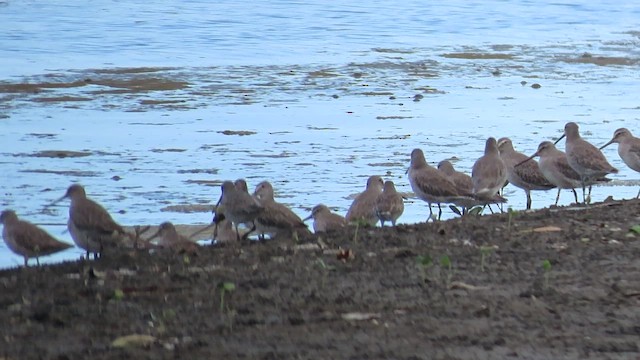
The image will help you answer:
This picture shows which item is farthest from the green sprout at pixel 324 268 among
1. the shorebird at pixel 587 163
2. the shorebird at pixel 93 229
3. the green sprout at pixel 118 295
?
the shorebird at pixel 587 163

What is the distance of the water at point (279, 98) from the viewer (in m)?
14.1

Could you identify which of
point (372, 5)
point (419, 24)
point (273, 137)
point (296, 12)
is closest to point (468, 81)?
point (273, 137)

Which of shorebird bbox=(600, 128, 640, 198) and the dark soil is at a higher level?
the dark soil

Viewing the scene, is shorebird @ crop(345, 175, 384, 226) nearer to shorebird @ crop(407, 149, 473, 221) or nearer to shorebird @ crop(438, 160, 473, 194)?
shorebird @ crop(407, 149, 473, 221)

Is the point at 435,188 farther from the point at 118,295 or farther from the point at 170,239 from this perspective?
the point at 118,295

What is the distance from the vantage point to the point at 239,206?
1070 cm

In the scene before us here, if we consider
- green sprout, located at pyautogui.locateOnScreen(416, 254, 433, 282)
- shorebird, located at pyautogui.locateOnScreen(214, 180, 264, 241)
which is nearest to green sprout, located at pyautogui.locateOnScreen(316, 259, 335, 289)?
green sprout, located at pyautogui.locateOnScreen(416, 254, 433, 282)

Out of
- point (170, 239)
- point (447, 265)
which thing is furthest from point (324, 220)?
point (447, 265)

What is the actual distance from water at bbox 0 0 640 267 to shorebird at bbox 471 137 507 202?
0.65 metres

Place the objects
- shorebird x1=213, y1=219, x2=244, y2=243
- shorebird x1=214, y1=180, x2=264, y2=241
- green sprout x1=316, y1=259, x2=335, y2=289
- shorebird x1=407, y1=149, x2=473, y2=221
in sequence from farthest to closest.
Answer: shorebird x1=407, y1=149, x2=473, y2=221 < shorebird x1=213, y1=219, x2=244, y2=243 < shorebird x1=214, y1=180, x2=264, y2=241 < green sprout x1=316, y1=259, x2=335, y2=289

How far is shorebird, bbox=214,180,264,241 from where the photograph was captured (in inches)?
420

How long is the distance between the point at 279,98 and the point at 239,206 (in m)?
9.17

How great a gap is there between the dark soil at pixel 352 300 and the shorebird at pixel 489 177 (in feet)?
7.85

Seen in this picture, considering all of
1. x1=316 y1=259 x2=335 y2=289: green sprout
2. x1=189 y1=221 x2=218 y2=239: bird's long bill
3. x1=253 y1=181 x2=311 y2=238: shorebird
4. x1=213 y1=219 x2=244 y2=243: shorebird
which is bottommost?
x1=189 y1=221 x2=218 y2=239: bird's long bill
